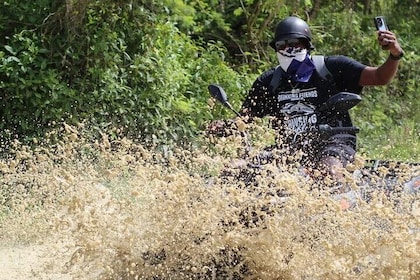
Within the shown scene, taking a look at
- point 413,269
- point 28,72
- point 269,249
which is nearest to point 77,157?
point 28,72

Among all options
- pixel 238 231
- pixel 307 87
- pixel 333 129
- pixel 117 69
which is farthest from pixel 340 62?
pixel 117 69

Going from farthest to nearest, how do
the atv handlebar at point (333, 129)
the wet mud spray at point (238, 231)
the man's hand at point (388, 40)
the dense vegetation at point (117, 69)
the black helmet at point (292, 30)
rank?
the dense vegetation at point (117, 69), the black helmet at point (292, 30), the man's hand at point (388, 40), the atv handlebar at point (333, 129), the wet mud spray at point (238, 231)

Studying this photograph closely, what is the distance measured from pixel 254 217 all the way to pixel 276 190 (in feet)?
0.59

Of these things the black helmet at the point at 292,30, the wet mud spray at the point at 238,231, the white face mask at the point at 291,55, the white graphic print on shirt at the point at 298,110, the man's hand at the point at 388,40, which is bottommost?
the wet mud spray at the point at 238,231

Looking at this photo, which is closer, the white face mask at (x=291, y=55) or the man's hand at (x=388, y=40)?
the man's hand at (x=388, y=40)

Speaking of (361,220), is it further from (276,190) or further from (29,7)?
(29,7)

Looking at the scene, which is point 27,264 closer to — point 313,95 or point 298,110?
point 298,110

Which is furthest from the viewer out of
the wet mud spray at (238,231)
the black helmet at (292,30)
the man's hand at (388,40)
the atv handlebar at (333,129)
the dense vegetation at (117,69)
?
the dense vegetation at (117,69)

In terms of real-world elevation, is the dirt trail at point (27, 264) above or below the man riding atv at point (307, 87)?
below

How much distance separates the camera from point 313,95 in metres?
5.02

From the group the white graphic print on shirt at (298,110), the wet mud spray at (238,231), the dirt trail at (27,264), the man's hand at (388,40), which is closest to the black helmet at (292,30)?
the white graphic print on shirt at (298,110)

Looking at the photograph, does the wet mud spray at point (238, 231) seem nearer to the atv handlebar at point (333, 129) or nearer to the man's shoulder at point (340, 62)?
the atv handlebar at point (333, 129)

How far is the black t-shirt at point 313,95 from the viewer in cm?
492

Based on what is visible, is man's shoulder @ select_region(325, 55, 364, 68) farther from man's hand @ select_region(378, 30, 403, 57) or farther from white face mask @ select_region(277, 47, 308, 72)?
man's hand @ select_region(378, 30, 403, 57)
